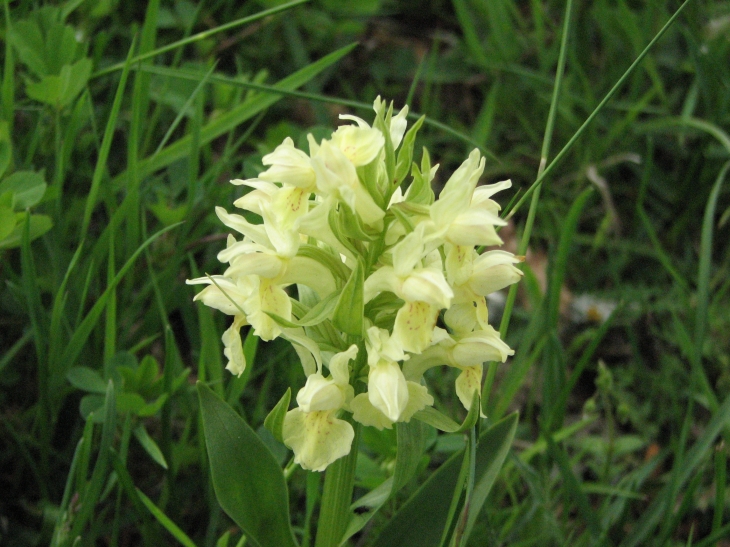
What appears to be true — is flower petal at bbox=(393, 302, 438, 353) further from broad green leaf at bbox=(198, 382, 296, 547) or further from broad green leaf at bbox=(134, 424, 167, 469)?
broad green leaf at bbox=(134, 424, 167, 469)

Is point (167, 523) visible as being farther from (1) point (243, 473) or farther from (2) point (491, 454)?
(2) point (491, 454)

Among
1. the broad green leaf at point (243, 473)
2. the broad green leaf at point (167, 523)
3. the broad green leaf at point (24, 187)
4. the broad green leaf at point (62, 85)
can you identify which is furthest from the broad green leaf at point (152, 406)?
the broad green leaf at point (62, 85)

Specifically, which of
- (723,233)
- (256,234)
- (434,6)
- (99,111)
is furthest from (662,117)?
(256,234)

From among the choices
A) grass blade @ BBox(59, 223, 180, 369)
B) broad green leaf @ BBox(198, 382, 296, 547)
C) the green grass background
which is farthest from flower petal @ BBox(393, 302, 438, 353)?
grass blade @ BBox(59, 223, 180, 369)

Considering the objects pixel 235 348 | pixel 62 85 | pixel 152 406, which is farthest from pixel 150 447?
pixel 62 85

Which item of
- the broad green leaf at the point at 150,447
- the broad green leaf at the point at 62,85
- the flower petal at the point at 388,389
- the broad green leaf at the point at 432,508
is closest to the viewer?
the flower petal at the point at 388,389

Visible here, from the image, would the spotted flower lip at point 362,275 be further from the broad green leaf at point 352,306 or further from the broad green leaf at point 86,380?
the broad green leaf at point 86,380
